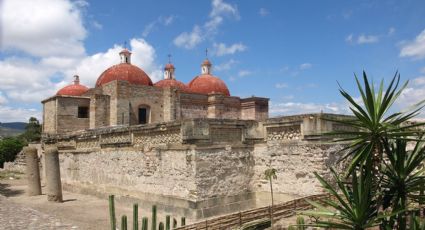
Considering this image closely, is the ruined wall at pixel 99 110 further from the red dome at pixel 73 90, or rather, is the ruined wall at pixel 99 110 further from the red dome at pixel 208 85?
the red dome at pixel 208 85

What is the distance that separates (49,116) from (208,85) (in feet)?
39.3

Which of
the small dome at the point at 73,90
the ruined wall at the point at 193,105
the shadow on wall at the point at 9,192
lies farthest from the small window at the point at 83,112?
the shadow on wall at the point at 9,192

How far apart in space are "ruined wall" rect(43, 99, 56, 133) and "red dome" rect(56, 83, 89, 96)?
2.77 meters

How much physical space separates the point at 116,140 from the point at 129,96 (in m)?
11.4

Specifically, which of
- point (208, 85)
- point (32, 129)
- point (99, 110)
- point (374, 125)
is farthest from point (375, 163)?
point (32, 129)

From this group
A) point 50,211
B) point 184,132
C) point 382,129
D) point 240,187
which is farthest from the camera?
point 50,211

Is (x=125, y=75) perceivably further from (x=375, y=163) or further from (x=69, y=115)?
(x=375, y=163)

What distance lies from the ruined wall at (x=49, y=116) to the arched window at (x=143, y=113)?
5307mm

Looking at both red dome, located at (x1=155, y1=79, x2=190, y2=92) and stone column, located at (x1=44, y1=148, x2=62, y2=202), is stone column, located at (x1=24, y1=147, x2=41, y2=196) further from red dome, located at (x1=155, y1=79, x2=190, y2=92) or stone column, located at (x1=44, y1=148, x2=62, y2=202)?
red dome, located at (x1=155, y1=79, x2=190, y2=92)

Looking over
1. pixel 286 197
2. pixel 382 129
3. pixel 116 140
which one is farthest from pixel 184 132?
pixel 382 129

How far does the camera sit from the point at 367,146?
14.3 ft

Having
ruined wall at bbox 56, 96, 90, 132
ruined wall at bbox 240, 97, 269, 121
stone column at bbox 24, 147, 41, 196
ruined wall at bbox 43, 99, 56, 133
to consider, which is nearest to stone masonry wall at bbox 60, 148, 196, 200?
stone column at bbox 24, 147, 41, 196

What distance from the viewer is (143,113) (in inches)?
987

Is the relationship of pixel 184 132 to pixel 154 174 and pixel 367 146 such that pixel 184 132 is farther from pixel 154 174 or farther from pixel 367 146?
pixel 367 146
